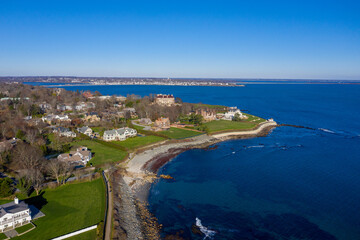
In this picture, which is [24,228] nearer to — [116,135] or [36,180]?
[36,180]

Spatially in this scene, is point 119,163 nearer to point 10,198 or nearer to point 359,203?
point 10,198

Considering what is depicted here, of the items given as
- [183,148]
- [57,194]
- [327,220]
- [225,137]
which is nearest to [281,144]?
[225,137]

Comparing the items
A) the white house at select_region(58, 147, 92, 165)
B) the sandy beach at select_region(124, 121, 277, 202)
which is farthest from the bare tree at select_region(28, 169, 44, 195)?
the sandy beach at select_region(124, 121, 277, 202)

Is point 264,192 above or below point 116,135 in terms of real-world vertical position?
below

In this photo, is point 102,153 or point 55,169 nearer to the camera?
point 55,169

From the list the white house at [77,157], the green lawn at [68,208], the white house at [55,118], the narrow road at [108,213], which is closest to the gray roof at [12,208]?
the green lawn at [68,208]

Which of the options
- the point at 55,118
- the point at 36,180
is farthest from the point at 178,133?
the point at 55,118

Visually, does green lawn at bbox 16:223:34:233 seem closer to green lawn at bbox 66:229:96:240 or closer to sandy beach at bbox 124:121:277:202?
green lawn at bbox 66:229:96:240
